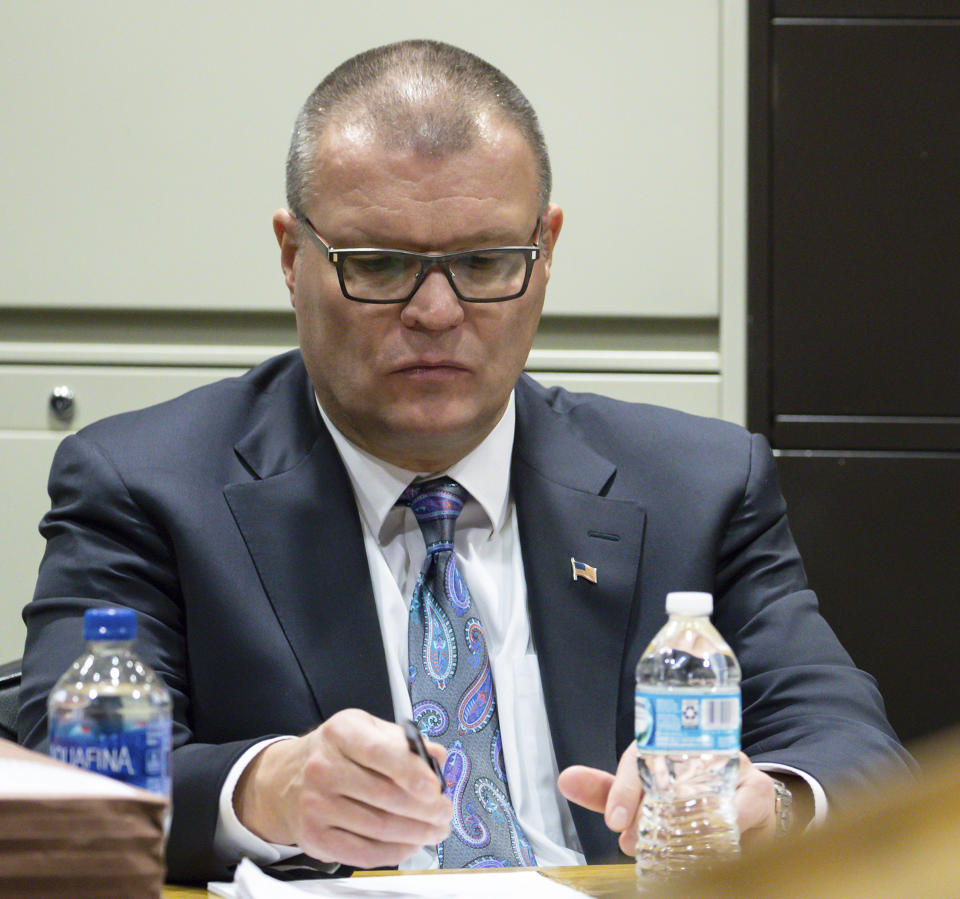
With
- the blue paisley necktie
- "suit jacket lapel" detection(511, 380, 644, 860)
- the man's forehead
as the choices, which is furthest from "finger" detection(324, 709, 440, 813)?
the man's forehead

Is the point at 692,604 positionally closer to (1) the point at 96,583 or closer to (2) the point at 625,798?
(2) the point at 625,798

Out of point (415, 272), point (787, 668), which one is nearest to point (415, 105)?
point (415, 272)

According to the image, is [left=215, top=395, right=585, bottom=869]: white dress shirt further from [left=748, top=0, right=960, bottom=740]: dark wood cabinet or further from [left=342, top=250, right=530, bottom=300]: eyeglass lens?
[left=748, top=0, right=960, bottom=740]: dark wood cabinet

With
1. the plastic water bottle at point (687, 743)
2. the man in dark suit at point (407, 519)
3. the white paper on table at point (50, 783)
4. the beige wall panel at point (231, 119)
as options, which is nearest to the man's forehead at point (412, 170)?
the man in dark suit at point (407, 519)

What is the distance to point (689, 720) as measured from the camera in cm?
107

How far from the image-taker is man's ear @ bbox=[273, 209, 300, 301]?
176 centimetres

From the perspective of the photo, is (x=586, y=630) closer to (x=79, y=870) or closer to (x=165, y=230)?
(x=79, y=870)

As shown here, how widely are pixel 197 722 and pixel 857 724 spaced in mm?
762

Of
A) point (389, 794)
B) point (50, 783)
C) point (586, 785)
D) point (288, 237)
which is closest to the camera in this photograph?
point (50, 783)

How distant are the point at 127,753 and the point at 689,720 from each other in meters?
0.44

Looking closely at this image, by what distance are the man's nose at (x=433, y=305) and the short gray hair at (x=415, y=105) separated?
0.16 m

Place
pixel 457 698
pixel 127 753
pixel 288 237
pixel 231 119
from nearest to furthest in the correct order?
pixel 127 753 < pixel 457 698 < pixel 288 237 < pixel 231 119

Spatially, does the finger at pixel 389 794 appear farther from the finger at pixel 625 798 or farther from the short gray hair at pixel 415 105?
the short gray hair at pixel 415 105

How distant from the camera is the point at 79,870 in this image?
28.4 inches
